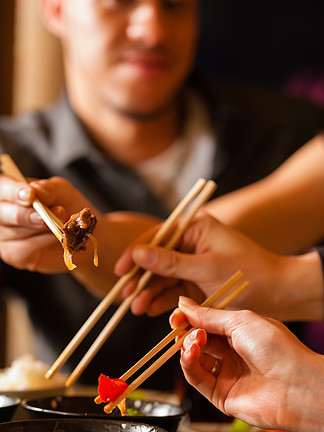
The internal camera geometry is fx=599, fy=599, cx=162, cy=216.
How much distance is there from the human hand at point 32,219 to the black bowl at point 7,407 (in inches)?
11.1

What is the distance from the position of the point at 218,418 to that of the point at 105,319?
92cm

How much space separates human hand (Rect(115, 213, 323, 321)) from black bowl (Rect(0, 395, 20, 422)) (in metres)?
0.30

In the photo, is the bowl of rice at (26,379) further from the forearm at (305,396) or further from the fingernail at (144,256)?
the forearm at (305,396)

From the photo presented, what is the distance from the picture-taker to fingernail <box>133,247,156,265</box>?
1116 mm

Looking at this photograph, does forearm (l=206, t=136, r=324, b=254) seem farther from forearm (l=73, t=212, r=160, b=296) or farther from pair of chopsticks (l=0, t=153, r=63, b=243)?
pair of chopsticks (l=0, t=153, r=63, b=243)

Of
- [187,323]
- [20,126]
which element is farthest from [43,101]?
[187,323]

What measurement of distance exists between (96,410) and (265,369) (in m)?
0.30

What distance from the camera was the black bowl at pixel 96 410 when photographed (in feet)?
2.69

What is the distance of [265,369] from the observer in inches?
30.2

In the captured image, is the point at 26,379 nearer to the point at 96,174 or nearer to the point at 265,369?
the point at 265,369

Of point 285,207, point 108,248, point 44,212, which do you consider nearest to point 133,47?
point 285,207

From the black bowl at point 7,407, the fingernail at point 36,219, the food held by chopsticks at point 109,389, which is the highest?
the fingernail at point 36,219

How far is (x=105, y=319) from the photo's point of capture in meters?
2.12

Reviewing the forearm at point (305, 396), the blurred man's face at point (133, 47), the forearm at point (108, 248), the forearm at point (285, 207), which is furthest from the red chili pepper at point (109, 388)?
the blurred man's face at point (133, 47)
